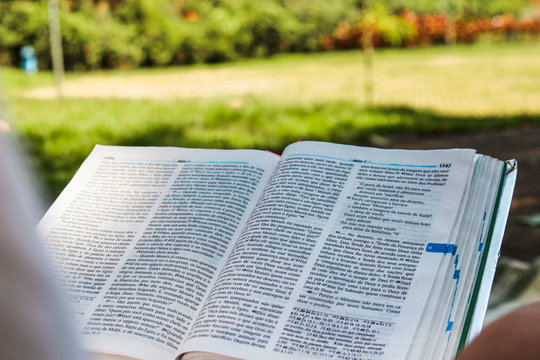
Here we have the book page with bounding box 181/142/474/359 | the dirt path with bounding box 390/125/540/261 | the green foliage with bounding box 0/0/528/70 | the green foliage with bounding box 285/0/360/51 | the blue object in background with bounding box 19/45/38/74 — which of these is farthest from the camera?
the green foliage with bounding box 285/0/360/51

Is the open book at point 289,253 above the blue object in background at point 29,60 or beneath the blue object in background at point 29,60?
beneath

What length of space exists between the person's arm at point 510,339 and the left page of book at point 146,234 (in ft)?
1.33

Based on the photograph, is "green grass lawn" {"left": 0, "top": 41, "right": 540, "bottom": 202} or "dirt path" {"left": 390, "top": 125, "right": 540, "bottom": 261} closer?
"dirt path" {"left": 390, "top": 125, "right": 540, "bottom": 261}

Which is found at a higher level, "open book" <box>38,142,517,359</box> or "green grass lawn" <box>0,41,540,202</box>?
"green grass lawn" <box>0,41,540,202</box>

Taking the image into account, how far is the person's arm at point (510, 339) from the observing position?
1.34 ft

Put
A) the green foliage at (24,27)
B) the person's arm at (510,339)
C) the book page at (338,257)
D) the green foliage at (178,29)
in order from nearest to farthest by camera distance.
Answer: the person's arm at (510,339), the book page at (338,257), the green foliage at (24,27), the green foliage at (178,29)

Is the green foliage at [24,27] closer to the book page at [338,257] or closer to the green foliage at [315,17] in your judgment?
the green foliage at [315,17]

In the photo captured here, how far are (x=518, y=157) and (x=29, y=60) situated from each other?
34.4 feet

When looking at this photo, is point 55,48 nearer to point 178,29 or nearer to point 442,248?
point 442,248

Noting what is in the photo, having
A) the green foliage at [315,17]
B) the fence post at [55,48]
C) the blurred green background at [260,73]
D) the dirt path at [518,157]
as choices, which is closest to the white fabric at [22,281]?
the blurred green background at [260,73]

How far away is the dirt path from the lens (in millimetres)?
2531

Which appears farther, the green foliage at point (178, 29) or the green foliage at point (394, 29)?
the green foliage at point (394, 29)

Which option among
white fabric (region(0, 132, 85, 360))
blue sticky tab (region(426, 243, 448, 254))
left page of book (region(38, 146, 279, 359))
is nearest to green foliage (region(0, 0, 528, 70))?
left page of book (region(38, 146, 279, 359))

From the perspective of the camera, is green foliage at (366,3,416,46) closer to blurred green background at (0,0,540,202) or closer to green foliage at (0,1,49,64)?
blurred green background at (0,0,540,202)
